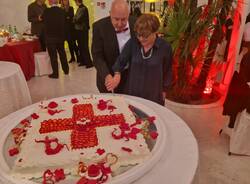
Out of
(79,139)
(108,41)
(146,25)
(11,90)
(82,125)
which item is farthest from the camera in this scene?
(11,90)

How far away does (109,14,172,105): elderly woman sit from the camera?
1.82m

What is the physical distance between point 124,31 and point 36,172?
4.43 feet

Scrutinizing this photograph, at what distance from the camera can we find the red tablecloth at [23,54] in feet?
13.1

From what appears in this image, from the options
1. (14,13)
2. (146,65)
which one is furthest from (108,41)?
(14,13)

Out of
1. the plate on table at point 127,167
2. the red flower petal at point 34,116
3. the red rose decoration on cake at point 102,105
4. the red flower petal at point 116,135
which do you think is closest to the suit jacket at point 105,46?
the red rose decoration on cake at point 102,105

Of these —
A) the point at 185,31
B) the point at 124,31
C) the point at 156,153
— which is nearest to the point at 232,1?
the point at 185,31

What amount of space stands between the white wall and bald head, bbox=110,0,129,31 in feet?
17.7

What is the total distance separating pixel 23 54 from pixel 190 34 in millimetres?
2821

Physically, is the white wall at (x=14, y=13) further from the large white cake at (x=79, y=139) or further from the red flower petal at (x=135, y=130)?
the red flower petal at (x=135, y=130)

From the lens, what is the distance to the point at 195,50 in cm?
310

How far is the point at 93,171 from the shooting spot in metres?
0.94

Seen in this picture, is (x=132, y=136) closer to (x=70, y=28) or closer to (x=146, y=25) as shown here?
(x=146, y=25)

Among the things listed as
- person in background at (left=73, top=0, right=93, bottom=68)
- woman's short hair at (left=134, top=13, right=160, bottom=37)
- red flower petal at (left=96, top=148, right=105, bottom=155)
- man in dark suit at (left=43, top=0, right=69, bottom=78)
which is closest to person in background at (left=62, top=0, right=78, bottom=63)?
person in background at (left=73, top=0, right=93, bottom=68)

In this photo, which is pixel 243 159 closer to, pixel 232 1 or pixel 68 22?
pixel 232 1
